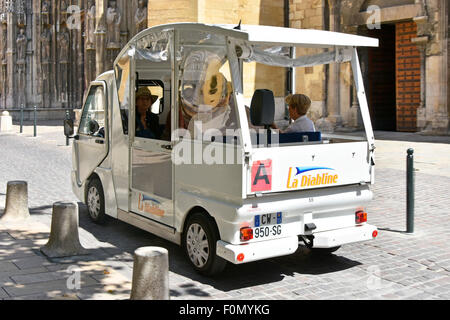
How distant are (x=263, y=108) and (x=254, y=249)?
123cm

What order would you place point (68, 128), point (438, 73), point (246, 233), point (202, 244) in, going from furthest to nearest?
point (438, 73) → point (68, 128) → point (202, 244) → point (246, 233)

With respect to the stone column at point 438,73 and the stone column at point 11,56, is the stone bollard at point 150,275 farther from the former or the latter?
the stone column at point 11,56

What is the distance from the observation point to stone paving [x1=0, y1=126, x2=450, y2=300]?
17.5 ft

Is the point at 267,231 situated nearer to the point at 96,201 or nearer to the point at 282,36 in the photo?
the point at 282,36

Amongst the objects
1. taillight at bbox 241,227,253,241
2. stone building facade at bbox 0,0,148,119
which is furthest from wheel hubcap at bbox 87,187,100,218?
stone building facade at bbox 0,0,148,119

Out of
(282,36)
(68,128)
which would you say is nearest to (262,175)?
(282,36)

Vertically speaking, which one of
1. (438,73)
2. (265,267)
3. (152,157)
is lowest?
(265,267)

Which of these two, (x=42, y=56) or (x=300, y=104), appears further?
(x=42, y=56)

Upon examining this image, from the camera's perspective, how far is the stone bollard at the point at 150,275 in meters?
4.59

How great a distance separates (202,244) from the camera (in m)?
5.82

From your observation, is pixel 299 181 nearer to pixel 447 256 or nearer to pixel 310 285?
pixel 310 285

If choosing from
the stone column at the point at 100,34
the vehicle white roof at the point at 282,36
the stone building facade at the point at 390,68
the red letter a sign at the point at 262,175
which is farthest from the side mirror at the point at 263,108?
the stone column at the point at 100,34

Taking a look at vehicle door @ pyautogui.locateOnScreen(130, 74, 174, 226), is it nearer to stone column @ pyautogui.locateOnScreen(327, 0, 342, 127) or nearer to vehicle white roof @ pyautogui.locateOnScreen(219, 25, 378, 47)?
vehicle white roof @ pyautogui.locateOnScreen(219, 25, 378, 47)
